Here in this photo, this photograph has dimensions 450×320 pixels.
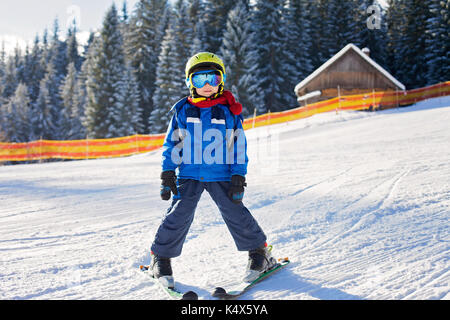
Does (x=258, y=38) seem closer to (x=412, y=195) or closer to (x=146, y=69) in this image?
(x=146, y=69)

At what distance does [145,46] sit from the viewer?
131 feet

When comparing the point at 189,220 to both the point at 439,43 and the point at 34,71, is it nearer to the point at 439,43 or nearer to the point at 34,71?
the point at 439,43

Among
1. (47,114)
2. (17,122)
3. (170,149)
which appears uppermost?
(47,114)

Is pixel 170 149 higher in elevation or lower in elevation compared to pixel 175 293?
higher

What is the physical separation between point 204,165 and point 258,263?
794 mm

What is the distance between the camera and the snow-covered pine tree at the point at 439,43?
31125 millimetres

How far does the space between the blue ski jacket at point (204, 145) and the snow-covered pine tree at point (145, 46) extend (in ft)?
117

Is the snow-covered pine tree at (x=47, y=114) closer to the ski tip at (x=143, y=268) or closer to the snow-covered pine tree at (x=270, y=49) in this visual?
the snow-covered pine tree at (x=270, y=49)

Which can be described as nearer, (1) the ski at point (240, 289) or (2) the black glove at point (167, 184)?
(1) the ski at point (240, 289)

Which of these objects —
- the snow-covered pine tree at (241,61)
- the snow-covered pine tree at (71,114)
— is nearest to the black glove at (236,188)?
the snow-covered pine tree at (241,61)

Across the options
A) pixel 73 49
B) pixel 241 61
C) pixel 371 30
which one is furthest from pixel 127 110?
pixel 73 49

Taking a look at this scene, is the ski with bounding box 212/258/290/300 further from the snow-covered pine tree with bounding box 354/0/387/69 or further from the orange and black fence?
the snow-covered pine tree with bounding box 354/0/387/69

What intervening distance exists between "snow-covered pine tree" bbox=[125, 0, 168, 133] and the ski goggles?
117 ft

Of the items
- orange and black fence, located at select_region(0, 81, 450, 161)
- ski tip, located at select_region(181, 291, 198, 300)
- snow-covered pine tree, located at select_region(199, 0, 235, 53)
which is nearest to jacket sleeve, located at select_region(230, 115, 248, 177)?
ski tip, located at select_region(181, 291, 198, 300)
